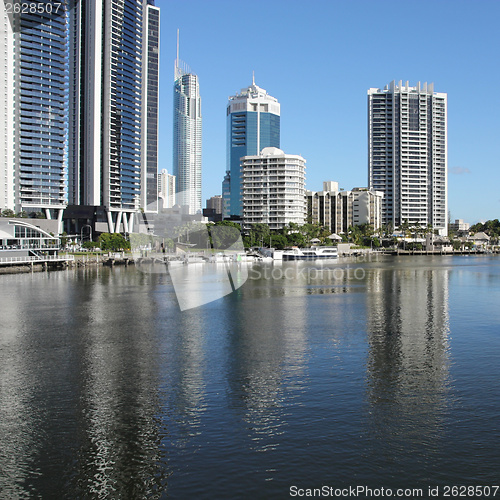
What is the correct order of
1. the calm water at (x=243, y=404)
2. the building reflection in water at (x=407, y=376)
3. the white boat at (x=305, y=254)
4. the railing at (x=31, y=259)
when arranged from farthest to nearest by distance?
the white boat at (x=305, y=254) → the railing at (x=31, y=259) → the building reflection in water at (x=407, y=376) → the calm water at (x=243, y=404)

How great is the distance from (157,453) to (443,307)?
47.8 metres

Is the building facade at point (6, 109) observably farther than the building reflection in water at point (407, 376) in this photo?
Yes

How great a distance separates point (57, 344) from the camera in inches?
1709

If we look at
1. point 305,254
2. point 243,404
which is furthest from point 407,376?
point 305,254

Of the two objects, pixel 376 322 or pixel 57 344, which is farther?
pixel 376 322

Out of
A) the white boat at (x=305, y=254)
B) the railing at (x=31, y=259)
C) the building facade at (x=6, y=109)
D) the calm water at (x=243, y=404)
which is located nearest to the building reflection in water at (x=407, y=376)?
the calm water at (x=243, y=404)

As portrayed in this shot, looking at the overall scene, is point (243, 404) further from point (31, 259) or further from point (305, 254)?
point (305, 254)

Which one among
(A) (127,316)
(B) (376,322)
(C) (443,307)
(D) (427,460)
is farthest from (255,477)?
(C) (443,307)

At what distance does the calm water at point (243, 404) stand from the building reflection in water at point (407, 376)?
0.10 metres

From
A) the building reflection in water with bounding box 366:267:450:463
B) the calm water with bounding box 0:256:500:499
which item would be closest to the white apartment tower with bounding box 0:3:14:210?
the calm water with bounding box 0:256:500:499

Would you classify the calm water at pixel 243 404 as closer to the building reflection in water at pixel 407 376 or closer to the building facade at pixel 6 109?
the building reflection in water at pixel 407 376

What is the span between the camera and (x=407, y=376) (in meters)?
33.1

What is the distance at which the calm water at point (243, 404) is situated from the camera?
2103 cm

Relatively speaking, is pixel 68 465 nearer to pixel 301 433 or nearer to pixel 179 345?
pixel 301 433
